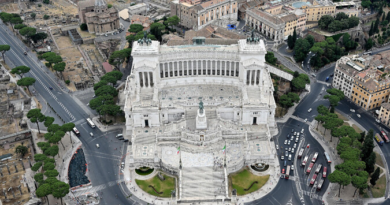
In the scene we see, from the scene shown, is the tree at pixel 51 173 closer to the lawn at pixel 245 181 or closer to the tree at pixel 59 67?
the lawn at pixel 245 181

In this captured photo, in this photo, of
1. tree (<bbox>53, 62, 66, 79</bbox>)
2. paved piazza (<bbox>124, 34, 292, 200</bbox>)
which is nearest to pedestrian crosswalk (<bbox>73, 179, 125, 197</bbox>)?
paved piazza (<bbox>124, 34, 292, 200</bbox>)

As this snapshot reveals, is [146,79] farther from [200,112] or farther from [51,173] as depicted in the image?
[51,173]

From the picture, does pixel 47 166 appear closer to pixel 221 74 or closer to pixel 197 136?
pixel 197 136

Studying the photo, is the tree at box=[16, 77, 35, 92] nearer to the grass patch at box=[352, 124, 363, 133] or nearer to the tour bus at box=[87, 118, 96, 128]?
the tour bus at box=[87, 118, 96, 128]

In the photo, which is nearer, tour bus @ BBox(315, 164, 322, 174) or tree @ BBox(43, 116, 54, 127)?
tour bus @ BBox(315, 164, 322, 174)

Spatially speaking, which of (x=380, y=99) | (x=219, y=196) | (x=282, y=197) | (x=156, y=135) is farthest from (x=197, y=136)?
(x=380, y=99)

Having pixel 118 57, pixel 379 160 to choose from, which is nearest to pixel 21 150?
pixel 118 57
